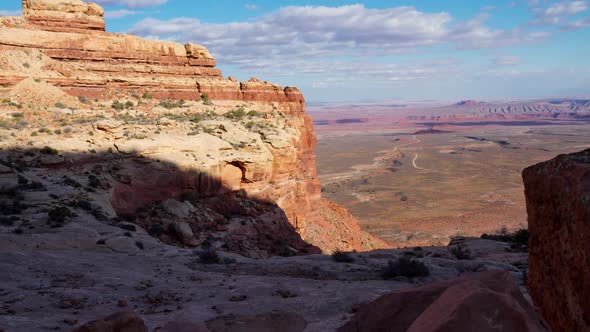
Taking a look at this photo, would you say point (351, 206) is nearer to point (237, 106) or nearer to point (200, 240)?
point (237, 106)

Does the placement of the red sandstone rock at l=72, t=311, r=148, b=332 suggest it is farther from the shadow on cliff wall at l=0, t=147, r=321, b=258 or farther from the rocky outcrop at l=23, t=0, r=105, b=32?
the rocky outcrop at l=23, t=0, r=105, b=32

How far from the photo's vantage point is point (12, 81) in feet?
85.8

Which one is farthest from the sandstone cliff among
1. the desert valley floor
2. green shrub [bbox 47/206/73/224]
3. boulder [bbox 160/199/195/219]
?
the desert valley floor

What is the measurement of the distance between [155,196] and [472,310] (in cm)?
1850

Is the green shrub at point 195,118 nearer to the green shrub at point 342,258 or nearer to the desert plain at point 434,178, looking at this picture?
the green shrub at point 342,258

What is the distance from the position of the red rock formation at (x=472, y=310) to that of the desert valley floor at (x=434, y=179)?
31.5 metres

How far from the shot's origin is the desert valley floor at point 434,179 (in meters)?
46.1

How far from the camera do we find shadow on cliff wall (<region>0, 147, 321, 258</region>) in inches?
663

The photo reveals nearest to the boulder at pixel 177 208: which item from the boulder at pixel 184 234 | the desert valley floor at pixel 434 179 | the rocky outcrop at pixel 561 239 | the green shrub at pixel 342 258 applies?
the boulder at pixel 184 234

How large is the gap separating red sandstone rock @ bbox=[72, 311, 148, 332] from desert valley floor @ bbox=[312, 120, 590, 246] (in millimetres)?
32847

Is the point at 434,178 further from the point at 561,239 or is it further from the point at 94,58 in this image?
the point at 561,239

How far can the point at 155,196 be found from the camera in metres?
20.8

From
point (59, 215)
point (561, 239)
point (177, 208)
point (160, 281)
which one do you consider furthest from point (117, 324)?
point (177, 208)

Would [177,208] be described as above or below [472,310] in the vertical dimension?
below
